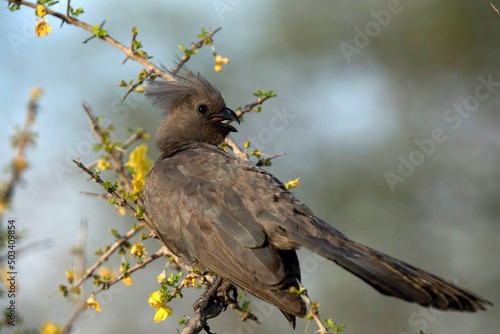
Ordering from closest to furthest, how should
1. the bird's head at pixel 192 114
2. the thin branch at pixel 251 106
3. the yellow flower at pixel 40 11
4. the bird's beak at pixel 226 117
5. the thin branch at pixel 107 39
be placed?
the yellow flower at pixel 40 11
the thin branch at pixel 107 39
the thin branch at pixel 251 106
the bird's beak at pixel 226 117
the bird's head at pixel 192 114

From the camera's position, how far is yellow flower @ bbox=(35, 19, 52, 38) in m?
4.45

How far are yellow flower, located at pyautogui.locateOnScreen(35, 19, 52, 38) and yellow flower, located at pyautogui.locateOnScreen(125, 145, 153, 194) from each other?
1241mm

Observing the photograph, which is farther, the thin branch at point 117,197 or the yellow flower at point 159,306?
the yellow flower at point 159,306

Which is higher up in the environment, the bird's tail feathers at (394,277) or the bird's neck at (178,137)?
the bird's neck at (178,137)

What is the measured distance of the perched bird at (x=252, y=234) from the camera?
146 inches

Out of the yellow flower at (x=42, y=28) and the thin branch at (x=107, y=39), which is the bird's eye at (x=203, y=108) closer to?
the thin branch at (x=107, y=39)

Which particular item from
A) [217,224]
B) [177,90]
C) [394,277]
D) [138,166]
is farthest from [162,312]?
[177,90]

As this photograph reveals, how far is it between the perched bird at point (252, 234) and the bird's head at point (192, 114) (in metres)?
0.31

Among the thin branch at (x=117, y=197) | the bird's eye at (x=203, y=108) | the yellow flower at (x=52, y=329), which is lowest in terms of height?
the yellow flower at (x=52, y=329)

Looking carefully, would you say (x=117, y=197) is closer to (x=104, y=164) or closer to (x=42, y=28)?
(x=104, y=164)

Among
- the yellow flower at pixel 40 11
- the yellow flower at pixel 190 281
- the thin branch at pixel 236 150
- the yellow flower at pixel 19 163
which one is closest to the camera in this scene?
the yellow flower at pixel 190 281

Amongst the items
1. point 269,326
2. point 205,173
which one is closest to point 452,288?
point 205,173

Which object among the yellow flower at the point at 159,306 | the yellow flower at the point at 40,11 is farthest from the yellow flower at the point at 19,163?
the yellow flower at the point at 159,306

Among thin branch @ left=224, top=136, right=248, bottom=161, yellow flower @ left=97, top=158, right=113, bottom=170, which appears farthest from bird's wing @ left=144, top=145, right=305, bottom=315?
yellow flower @ left=97, top=158, right=113, bottom=170
